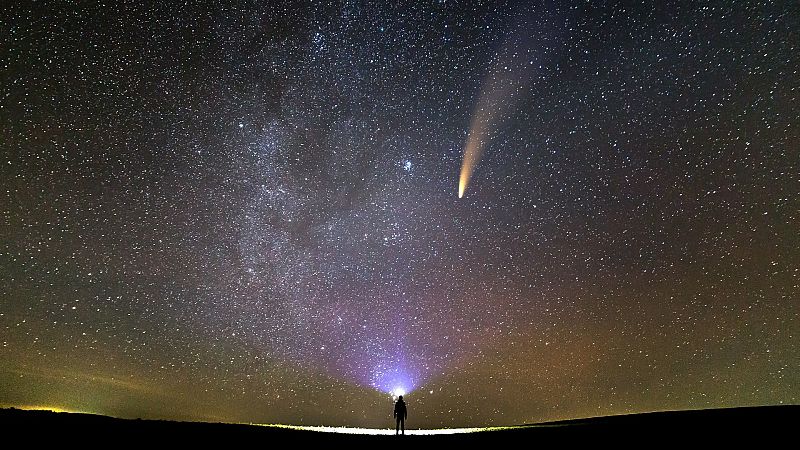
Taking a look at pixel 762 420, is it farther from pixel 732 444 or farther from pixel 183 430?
pixel 183 430

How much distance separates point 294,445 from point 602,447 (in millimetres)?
5435

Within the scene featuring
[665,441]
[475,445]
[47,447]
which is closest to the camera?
[47,447]

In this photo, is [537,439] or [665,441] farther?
[537,439]

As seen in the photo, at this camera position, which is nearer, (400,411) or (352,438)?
(352,438)

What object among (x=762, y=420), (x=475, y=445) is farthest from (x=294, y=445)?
(x=762, y=420)

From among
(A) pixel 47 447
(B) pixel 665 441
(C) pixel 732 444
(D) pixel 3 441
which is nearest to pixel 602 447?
(B) pixel 665 441

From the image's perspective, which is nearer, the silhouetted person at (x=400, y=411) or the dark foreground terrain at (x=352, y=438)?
the dark foreground terrain at (x=352, y=438)

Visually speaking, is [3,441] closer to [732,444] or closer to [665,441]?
[665,441]

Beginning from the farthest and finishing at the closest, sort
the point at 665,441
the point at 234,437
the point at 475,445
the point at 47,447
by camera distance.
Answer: the point at 234,437 → the point at 475,445 → the point at 665,441 → the point at 47,447

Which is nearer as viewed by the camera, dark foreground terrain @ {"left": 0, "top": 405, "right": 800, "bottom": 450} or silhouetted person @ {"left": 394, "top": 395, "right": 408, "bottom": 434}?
dark foreground terrain @ {"left": 0, "top": 405, "right": 800, "bottom": 450}

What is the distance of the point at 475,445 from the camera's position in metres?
8.30

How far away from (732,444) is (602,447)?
5.93 feet

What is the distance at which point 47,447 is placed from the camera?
260 inches

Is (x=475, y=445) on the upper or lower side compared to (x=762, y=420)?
lower
